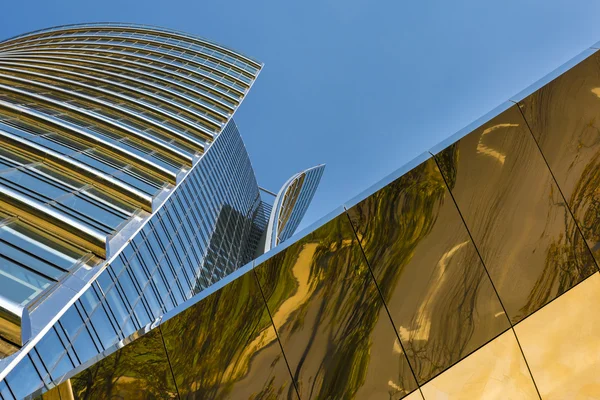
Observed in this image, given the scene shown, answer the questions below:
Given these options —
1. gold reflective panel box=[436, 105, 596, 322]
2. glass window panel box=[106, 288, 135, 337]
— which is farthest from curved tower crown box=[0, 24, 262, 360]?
gold reflective panel box=[436, 105, 596, 322]

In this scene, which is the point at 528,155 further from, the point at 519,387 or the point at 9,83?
the point at 9,83

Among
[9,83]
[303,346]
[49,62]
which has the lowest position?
[303,346]

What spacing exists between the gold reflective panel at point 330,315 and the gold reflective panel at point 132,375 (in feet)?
4.64

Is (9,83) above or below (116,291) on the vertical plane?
above

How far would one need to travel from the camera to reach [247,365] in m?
5.77

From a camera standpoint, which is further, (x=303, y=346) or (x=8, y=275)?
(x=8, y=275)

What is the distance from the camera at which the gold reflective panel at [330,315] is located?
568cm

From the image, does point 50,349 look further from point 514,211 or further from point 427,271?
point 514,211

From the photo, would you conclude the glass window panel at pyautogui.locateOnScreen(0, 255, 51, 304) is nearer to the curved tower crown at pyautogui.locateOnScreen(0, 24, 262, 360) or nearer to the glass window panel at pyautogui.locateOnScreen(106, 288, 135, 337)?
the curved tower crown at pyautogui.locateOnScreen(0, 24, 262, 360)

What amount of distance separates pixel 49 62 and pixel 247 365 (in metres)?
28.3

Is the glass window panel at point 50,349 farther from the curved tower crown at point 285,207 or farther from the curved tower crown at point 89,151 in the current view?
the curved tower crown at point 285,207

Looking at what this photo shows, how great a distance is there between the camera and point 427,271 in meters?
5.73

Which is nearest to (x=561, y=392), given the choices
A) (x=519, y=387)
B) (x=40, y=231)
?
(x=519, y=387)

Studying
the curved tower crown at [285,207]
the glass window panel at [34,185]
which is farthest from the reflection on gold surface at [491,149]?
the curved tower crown at [285,207]
